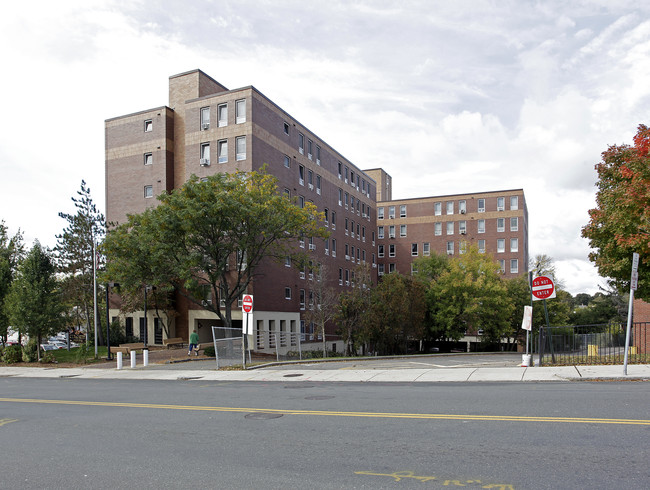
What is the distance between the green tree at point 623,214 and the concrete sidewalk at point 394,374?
521cm

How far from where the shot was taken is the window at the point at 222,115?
1645 inches

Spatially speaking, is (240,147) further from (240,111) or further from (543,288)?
(543,288)

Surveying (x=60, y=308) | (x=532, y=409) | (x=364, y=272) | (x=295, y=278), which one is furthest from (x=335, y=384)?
(x=295, y=278)

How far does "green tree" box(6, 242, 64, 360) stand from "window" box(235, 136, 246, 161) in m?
16.3

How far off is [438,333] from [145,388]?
35107 millimetres

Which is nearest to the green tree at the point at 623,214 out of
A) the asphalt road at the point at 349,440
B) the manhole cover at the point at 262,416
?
the asphalt road at the point at 349,440

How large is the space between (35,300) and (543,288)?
25.6 metres

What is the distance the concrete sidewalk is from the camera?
1391 centimetres

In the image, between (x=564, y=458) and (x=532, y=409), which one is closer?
(x=564, y=458)

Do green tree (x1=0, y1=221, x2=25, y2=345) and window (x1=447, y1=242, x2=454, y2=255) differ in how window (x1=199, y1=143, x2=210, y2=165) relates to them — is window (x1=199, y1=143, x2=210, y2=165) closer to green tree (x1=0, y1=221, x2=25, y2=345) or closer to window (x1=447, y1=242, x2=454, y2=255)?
green tree (x1=0, y1=221, x2=25, y2=345)

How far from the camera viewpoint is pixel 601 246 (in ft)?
70.7

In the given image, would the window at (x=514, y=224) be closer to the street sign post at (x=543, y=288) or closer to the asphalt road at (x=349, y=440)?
the street sign post at (x=543, y=288)

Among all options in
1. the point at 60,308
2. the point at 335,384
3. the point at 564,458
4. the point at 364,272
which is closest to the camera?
the point at 564,458

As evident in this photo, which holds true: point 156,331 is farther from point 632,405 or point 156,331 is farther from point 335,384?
point 632,405
